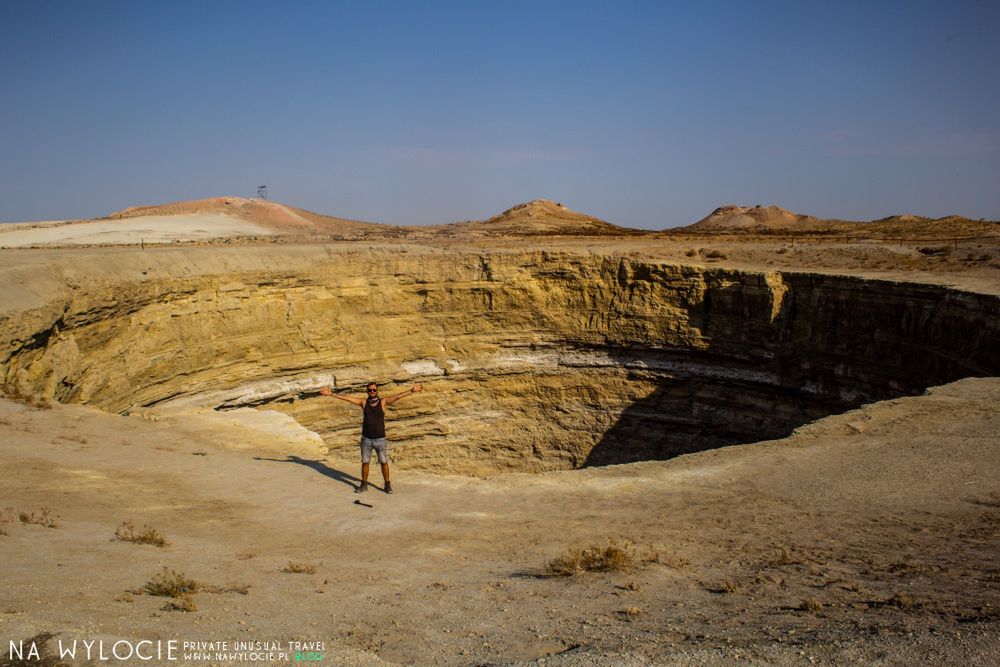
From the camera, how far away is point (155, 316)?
16656 mm

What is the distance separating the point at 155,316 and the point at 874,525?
49.2 ft

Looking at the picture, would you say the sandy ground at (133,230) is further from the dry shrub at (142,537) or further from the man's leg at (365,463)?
the dry shrub at (142,537)

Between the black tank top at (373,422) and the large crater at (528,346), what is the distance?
7.97 metres

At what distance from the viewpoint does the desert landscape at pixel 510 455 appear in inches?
205

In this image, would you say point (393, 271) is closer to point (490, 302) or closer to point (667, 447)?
point (490, 302)

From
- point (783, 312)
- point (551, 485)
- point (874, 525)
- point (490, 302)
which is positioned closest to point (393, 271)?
point (490, 302)

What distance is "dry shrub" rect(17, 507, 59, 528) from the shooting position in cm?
688

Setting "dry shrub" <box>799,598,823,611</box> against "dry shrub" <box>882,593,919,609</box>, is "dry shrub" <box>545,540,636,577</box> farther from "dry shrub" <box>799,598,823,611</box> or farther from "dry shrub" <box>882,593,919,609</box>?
"dry shrub" <box>882,593,919,609</box>

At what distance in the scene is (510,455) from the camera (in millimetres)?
22641

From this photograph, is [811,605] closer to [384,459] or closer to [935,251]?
[384,459]

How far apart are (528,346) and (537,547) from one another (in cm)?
1556

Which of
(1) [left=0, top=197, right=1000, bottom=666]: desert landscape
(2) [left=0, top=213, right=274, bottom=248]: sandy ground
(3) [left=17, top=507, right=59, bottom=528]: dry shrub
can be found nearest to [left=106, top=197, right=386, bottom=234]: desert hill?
(2) [left=0, top=213, right=274, bottom=248]: sandy ground

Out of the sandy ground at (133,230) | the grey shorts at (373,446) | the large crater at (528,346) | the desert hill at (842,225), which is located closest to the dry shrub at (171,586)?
the grey shorts at (373,446)

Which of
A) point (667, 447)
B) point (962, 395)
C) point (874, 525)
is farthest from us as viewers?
point (667, 447)
